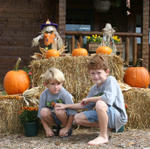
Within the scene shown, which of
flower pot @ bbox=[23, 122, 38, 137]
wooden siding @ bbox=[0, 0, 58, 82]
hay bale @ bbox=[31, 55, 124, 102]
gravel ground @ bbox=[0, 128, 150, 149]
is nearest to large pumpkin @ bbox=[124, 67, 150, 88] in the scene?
hay bale @ bbox=[31, 55, 124, 102]

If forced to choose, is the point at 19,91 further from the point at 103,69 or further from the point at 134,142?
the point at 134,142

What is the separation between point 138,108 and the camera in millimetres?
3266

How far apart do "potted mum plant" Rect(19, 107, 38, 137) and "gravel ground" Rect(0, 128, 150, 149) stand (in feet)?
0.29

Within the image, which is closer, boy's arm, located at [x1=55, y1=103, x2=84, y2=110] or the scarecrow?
boy's arm, located at [x1=55, y1=103, x2=84, y2=110]

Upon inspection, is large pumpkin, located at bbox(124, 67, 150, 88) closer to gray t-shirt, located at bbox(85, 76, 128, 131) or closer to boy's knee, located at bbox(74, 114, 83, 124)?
gray t-shirt, located at bbox(85, 76, 128, 131)

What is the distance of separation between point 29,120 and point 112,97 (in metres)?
1.19

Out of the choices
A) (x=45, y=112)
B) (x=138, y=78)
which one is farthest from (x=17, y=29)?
(x=45, y=112)

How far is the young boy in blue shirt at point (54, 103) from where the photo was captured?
2625 mm

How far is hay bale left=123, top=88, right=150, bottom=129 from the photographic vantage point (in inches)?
127

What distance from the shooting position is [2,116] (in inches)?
124

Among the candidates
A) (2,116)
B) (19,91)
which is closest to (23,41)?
(19,91)

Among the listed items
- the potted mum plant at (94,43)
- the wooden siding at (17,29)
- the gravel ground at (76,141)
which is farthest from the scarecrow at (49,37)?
the wooden siding at (17,29)

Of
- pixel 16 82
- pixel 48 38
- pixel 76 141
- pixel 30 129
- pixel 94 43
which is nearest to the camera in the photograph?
pixel 76 141

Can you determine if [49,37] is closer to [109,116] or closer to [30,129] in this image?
[30,129]
